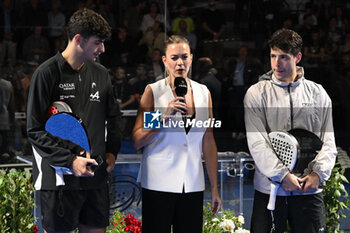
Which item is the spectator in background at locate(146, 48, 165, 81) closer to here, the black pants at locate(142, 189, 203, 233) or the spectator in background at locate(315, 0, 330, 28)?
the spectator in background at locate(315, 0, 330, 28)

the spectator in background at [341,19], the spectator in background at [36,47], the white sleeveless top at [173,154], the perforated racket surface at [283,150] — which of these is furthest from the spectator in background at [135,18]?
the perforated racket surface at [283,150]

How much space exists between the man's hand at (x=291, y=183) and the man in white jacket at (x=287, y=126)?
0.04 m

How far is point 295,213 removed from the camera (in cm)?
377

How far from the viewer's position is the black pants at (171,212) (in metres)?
3.66

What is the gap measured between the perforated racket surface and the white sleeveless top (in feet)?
1.37

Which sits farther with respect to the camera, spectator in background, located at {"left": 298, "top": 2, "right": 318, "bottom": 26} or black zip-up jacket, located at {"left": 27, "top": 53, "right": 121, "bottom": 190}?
spectator in background, located at {"left": 298, "top": 2, "right": 318, "bottom": 26}

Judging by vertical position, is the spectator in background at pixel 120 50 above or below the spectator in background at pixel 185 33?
below

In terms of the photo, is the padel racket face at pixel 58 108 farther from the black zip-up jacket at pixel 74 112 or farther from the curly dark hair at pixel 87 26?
the curly dark hair at pixel 87 26

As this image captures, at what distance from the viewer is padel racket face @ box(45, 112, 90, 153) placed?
337 cm

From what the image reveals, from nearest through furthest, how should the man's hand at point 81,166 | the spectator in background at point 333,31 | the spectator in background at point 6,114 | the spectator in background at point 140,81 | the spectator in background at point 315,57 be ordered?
the man's hand at point 81,166, the spectator in background at point 6,114, the spectator in background at point 140,81, the spectator in background at point 315,57, the spectator in background at point 333,31

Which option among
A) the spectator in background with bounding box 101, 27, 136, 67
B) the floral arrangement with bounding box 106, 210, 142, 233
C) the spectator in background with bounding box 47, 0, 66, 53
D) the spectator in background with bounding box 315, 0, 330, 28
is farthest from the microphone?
the spectator in background with bounding box 315, 0, 330, 28

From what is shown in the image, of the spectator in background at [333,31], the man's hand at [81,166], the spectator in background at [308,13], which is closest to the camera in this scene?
the man's hand at [81,166]

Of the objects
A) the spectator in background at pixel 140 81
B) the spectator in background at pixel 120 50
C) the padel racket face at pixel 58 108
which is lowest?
the padel racket face at pixel 58 108

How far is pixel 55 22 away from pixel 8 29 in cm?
59
